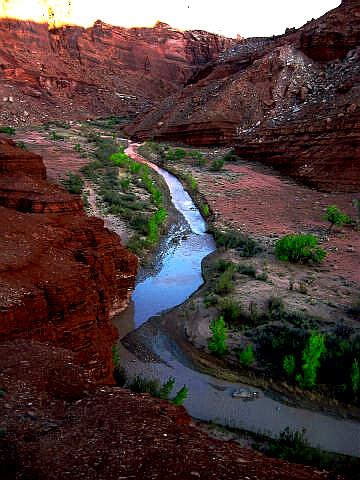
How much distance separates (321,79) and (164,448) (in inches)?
1376

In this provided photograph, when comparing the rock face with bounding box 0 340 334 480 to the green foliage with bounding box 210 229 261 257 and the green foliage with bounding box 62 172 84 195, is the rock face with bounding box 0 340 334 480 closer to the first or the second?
the green foliage with bounding box 210 229 261 257

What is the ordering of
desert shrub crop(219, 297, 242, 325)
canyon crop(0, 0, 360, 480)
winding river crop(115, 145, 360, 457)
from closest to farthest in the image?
canyon crop(0, 0, 360, 480)
winding river crop(115, 145, 360, 457)
desert shrub crop(219, 297, 242, 325)

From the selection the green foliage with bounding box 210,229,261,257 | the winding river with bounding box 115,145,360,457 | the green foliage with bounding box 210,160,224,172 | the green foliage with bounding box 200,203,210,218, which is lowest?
the winding river with bounding box 115,145,360,457

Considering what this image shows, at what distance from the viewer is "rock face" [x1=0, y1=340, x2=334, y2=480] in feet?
13.3

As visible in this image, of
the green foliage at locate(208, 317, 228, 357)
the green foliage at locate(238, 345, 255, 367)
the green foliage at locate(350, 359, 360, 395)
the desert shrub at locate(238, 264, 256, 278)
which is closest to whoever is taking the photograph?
the green foliage at locate(350, 359, 360, 395)

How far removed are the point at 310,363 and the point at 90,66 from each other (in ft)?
187

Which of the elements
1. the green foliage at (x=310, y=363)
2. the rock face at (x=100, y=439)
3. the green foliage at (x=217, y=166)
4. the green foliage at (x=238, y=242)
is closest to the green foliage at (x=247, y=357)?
the green foliage at (x=310, y=363)

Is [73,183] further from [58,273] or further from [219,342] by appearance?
[58,273]

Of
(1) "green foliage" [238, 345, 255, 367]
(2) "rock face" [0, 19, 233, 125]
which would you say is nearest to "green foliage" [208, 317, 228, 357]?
(1) "green foliage" [238, 345, 255, 367]

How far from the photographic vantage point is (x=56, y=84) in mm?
53250

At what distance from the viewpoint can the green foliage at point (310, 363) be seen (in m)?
9.44

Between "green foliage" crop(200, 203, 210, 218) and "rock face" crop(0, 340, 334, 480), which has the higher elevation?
"green foliage" crop(200, 203, 210, 218)

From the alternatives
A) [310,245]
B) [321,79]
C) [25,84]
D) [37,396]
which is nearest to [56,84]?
[25,84]

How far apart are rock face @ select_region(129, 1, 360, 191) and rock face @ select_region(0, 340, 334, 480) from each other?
2209 centimetres
